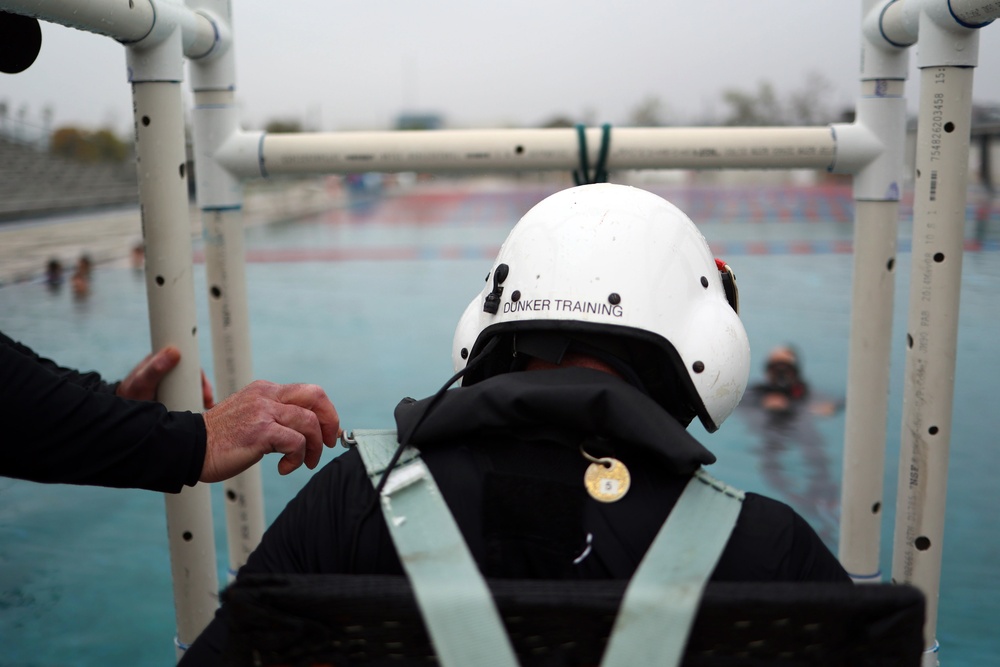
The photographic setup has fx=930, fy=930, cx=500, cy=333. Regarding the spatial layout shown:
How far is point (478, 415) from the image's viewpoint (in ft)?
3.62

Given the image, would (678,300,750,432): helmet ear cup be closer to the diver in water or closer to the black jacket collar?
→ the black jacket collar

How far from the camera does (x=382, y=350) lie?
1238 cm

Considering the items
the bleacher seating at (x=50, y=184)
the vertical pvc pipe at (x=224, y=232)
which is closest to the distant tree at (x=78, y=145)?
the bleacher seating at (x=50, y=184)

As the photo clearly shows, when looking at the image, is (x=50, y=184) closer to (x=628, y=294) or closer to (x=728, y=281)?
(x=728, y=281)

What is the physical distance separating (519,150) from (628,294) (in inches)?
42.3

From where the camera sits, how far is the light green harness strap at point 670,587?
2.87ft

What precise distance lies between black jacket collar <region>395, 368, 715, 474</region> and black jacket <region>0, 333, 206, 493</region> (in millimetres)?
433

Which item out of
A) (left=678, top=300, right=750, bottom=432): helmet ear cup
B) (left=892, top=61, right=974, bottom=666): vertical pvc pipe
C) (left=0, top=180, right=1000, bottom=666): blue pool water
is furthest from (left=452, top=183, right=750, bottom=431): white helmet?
(left=0, top=180, right=1000, bottom=666): blue pool water

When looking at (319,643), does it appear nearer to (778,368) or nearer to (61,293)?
(778,368)

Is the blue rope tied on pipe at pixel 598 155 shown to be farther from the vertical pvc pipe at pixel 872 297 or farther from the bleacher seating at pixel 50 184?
the bleacher seating at pixel 50 184

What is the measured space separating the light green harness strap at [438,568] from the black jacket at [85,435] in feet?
1.27

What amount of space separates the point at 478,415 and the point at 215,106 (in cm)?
160

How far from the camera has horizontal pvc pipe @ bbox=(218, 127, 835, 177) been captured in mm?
2271

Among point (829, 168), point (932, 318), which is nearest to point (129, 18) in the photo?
point (829, 168)
